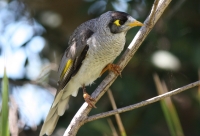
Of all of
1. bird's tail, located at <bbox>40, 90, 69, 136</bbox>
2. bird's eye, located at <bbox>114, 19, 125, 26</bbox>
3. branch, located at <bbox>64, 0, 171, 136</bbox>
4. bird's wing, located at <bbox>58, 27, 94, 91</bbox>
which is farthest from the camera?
bird's tail, located at <bbox>40, 90, 69, 136</bbox>

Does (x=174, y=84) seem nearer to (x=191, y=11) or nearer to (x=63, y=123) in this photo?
(x=191, y=11)

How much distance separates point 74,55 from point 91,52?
13 centimetres

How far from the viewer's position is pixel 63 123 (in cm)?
396

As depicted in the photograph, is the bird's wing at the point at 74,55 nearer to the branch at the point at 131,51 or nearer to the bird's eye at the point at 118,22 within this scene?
the bird's eye at the point at 118,22

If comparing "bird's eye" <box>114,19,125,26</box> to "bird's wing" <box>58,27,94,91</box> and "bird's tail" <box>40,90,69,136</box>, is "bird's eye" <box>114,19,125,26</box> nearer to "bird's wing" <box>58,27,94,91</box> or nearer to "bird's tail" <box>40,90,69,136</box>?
"bird's wing" <box>58,27,94,91</box>

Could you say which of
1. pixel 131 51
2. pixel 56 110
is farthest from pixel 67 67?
pixel 131 51

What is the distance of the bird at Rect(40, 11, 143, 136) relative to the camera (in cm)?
305

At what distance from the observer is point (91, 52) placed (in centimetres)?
310

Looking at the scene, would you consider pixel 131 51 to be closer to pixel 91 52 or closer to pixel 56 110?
pixel 91 52

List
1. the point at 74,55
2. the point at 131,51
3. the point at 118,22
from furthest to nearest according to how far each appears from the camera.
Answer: the point at 74,55 < the point at 118,22 < the point at 131,51

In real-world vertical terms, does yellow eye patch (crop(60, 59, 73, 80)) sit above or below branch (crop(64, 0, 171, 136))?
above

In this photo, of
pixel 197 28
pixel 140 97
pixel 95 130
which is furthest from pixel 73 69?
pixel 197 28

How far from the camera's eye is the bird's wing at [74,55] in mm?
3139

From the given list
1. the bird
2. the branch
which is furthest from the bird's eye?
the branch
